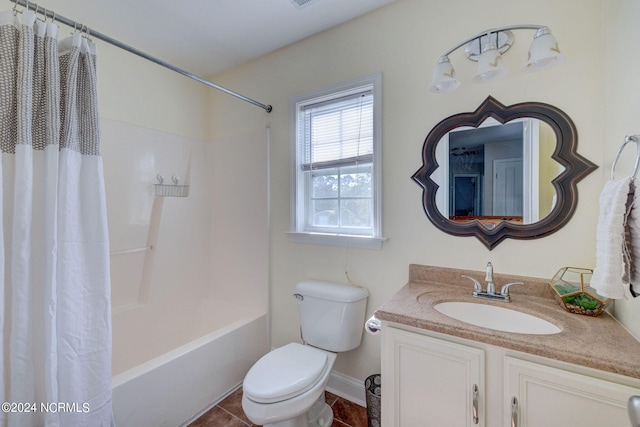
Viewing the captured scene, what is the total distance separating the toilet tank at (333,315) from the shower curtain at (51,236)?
100 centimetres

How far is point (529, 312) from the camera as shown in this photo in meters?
1.13

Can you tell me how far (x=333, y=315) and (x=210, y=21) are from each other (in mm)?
2018

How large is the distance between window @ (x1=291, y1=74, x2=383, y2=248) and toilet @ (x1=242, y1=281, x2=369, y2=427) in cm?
36

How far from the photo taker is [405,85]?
5.12ft

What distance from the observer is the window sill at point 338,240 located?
1654 millimetres

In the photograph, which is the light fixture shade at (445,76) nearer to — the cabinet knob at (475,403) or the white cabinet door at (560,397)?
the white cabinet door at (560,397)

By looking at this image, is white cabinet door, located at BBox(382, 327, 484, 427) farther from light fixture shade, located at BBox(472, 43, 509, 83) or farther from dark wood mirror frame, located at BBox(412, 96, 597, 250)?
light fixture shade, located at BBox(472, 43, 509, 83)

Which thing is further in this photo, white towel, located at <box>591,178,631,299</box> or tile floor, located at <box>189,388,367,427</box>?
tile floor, located at <box>189,388,367,427</box>

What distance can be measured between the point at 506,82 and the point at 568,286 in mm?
972

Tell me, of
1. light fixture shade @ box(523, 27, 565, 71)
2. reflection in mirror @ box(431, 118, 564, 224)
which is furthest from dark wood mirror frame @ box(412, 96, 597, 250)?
light fixture shade @ box(523, 27, 565, 71)

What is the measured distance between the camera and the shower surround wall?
5.90 feet

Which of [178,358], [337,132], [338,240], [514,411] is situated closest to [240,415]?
[178,358]

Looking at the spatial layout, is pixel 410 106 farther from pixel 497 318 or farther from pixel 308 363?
pixel 308 363

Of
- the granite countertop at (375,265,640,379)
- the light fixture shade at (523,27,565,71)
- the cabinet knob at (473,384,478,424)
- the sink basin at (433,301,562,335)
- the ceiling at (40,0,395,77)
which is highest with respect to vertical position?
the ceiling at (40,0,395,77)
